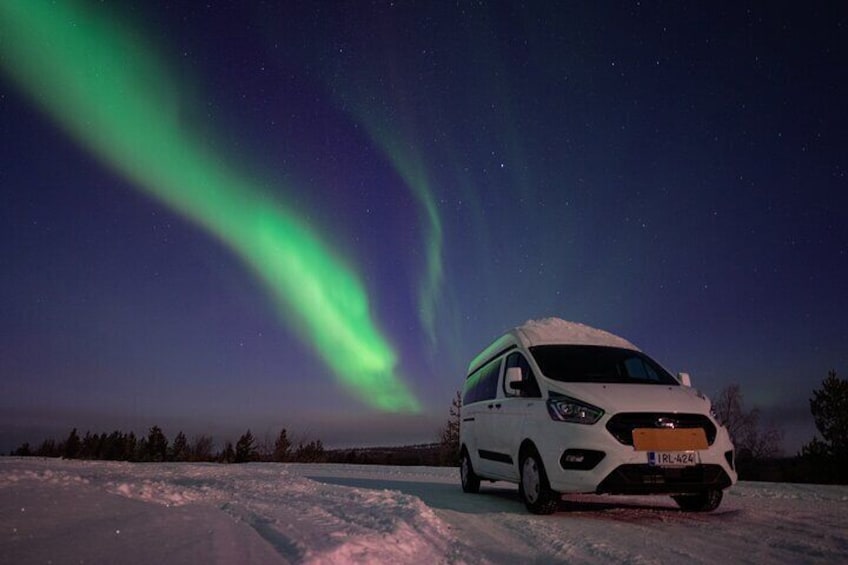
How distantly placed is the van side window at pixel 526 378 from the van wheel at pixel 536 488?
70cm

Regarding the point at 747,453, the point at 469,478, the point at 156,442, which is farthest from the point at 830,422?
the point at 156,442

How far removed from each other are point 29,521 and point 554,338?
6.08 m

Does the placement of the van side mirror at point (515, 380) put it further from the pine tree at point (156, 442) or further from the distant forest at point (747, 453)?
the pine tree at point (156, 442)

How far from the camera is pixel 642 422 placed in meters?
5.65

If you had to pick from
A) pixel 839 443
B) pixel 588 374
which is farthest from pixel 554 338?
pixel 839 443

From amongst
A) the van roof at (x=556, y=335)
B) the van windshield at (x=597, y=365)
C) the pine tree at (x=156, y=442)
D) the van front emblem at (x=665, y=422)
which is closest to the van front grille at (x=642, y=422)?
the van front emblem at (x=665, y=422)

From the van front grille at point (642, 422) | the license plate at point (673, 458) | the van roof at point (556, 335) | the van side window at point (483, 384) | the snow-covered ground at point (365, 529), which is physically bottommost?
the snow-covered ground at point (365, 529)

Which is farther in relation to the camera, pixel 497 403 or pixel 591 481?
pixel 497 403

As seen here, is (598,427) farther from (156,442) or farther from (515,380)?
(156,442)

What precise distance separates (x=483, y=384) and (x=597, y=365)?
2.26 meters

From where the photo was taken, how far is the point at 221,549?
9.52 ft

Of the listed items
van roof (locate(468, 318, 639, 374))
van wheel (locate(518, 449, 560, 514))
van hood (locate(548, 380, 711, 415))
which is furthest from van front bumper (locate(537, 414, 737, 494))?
van roof (locate(468, 318, 639, 374))

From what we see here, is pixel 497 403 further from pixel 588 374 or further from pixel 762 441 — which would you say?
pixel 762 441

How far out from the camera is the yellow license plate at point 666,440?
5.55 meters
